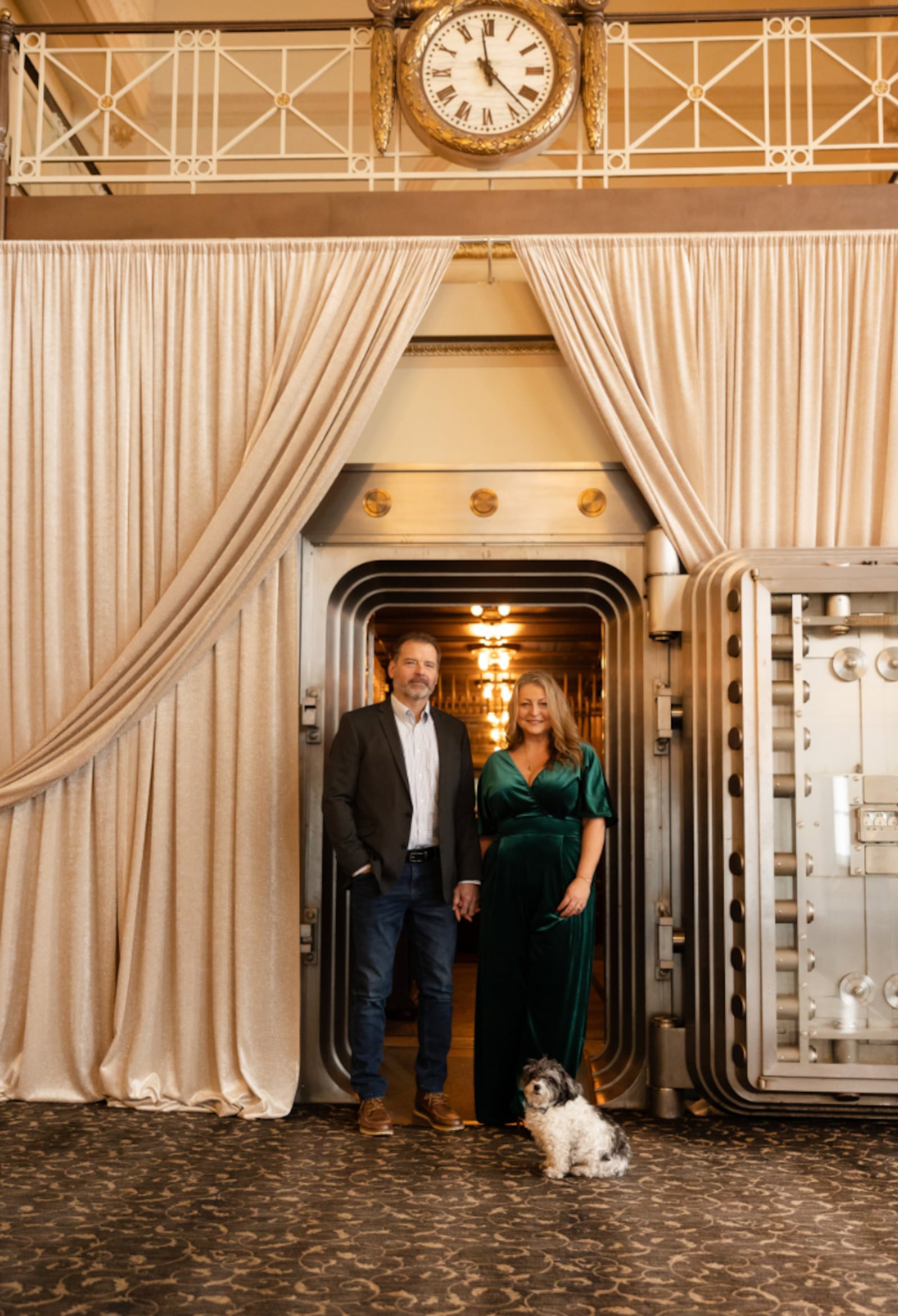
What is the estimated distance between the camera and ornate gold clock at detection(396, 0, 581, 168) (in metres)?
4.77

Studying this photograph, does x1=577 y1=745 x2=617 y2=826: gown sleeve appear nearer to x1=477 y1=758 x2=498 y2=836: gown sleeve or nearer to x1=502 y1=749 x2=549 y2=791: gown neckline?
x1=502 y1=749 x2=549 y2=791: gown neckline

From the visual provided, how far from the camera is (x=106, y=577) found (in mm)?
4594

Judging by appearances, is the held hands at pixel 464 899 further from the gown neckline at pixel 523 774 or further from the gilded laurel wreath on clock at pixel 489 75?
the gilded laurel wreath on clock at pixel 489 75

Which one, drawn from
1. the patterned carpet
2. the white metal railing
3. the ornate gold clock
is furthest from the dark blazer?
the white metal railing

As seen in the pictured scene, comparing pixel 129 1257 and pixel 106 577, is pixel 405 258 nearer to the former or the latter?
pixel 106 577

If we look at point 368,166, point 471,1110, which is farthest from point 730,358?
point 471,1110

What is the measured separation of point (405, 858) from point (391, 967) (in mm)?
413

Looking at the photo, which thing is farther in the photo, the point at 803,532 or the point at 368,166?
the point at 368,166

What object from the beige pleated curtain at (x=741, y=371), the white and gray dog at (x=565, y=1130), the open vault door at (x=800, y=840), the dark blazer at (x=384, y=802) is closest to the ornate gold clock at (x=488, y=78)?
the beige pleated curtain at (x=741, y=371)

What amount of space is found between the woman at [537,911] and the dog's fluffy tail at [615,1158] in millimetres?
572

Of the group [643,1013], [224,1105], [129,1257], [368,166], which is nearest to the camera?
[129,1257]

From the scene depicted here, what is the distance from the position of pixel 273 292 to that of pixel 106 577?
1389 millimetres

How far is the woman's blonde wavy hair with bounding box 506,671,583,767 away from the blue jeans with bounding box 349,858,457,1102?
615 millimetres

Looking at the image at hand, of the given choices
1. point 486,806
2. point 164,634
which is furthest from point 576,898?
point 164,634
